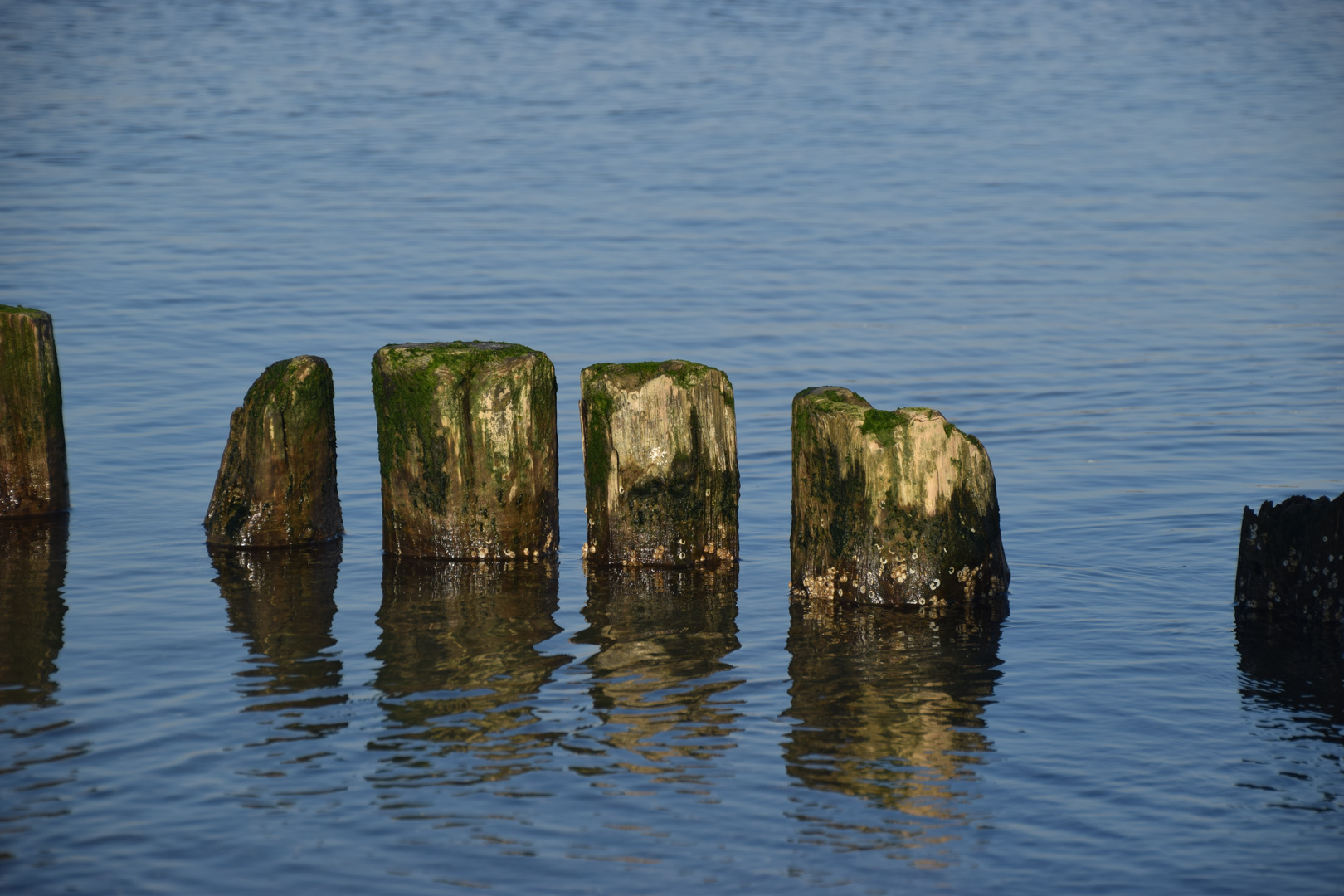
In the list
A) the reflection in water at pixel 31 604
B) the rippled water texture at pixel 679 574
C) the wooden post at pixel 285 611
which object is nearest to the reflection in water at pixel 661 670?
the rippled water texture at pixel 679 574

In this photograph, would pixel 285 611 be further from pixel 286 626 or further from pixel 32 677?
pixel 32 677

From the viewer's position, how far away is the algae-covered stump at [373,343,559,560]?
34.7 feet

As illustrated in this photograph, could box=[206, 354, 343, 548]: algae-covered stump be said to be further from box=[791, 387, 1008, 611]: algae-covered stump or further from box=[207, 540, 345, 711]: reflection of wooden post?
box=[791, 387, 1008, 611]: algae-covered stump

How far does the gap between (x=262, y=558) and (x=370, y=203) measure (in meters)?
20.5

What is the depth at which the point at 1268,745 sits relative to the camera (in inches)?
320

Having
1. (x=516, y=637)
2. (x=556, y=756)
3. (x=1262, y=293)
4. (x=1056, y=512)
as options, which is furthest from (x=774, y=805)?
(x=1262, y=293)

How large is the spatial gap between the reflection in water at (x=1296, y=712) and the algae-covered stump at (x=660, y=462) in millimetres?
3307

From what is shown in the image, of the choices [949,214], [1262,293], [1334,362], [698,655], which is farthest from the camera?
[949,214]

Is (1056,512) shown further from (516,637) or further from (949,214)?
(949,214)

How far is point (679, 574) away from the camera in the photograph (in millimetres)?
10906

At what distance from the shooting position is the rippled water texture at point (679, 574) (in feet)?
23.6

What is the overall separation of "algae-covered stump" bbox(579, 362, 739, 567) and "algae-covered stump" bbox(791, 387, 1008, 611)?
0.55 meters

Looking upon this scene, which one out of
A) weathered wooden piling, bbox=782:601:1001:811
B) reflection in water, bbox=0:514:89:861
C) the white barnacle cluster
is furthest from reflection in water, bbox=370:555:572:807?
the white barnacle cluster

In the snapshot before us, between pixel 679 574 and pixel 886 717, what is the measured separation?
2.69 meters
